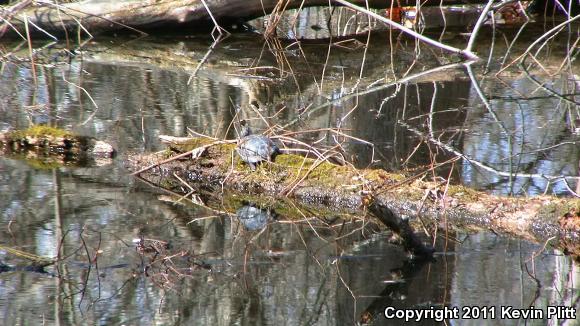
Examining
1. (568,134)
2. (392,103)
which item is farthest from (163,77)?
(568,134)

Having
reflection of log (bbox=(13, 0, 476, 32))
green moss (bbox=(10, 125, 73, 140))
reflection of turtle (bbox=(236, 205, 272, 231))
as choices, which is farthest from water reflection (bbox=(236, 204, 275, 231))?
reflection of log (bbox=(13, 0, 476, 32))

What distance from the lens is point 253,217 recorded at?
18.7ft

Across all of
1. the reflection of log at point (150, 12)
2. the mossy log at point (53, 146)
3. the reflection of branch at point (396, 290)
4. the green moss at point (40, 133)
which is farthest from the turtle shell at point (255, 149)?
the reflection of log at point (150, 12)

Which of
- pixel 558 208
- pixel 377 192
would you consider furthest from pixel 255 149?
pixel 558 208

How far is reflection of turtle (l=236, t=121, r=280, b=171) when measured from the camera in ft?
20.4

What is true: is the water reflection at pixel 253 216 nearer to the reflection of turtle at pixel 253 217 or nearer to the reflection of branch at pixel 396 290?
the reflection of turtle at pixel 253 217

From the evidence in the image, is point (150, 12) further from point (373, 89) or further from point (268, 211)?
point (268, 211)

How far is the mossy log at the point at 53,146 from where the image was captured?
Result: 276 inches

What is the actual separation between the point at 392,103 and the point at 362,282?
4.16m

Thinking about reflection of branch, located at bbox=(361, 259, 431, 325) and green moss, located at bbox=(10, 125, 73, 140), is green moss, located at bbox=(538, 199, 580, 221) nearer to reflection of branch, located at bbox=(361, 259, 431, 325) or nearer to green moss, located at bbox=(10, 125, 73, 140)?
reflection of branch, located at bbox=(361, 259, 431, 325)

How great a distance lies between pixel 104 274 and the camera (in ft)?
14.5

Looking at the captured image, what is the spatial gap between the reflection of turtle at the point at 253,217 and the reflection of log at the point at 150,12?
720 centimetres

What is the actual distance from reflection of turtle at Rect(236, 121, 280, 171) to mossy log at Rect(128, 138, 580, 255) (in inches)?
2.6

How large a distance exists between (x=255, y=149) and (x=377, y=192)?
0.93 m
